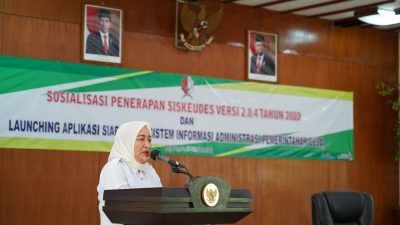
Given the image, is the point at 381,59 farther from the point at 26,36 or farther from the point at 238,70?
the point at 26,36

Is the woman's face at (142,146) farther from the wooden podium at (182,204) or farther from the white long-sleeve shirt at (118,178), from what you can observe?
the wooden podium at (182,204)

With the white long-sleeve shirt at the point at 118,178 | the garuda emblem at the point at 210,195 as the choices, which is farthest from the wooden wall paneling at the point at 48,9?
the garuda emblem at the point at 210,195

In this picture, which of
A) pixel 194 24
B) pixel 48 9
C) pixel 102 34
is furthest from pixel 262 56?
pixel 48 9

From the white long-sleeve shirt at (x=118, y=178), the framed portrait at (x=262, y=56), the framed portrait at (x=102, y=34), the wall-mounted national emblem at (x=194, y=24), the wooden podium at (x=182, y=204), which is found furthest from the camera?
the framed portrait at (x=262, y=56)

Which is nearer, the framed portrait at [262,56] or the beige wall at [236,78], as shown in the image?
the beige wall at [236,78]

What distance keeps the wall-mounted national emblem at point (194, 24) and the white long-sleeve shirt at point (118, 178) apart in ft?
11.7

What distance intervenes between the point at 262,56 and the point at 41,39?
2.81 m

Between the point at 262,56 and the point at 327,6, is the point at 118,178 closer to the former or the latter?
the point at 262,56

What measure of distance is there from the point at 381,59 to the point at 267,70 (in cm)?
215

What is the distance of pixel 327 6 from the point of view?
8258 mm

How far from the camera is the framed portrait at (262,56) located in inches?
323

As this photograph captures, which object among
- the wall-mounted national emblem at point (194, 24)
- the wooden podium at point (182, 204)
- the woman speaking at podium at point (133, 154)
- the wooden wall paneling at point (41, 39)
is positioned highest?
the wall-mounted national emblem at point (194, 24)

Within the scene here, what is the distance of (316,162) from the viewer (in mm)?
8773

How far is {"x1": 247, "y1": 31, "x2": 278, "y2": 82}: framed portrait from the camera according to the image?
8203mm
